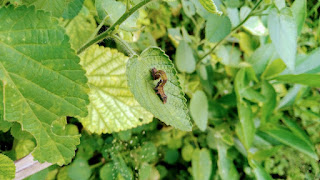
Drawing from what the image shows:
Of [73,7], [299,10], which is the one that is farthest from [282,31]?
[73,7]

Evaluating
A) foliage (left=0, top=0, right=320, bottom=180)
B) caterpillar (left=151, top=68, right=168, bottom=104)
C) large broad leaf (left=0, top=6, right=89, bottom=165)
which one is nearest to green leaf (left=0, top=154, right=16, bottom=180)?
foliage (left=0, top=0, right=320, bottom=180)

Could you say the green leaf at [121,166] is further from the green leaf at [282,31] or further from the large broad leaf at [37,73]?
the green leaf at [282,31]

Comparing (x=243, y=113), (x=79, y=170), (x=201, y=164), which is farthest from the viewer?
(x=201, y=164)

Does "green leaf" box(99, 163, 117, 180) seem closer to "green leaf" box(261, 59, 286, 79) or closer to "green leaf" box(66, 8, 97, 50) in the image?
"green leaf" box(66, 8, 97, 50)

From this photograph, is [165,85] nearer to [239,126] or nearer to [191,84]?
[191,84]

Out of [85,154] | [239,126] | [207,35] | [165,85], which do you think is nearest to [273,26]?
[207,35]

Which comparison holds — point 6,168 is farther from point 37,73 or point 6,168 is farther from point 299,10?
point 299,10

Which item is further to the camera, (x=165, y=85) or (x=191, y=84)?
(x=191, y=84)
